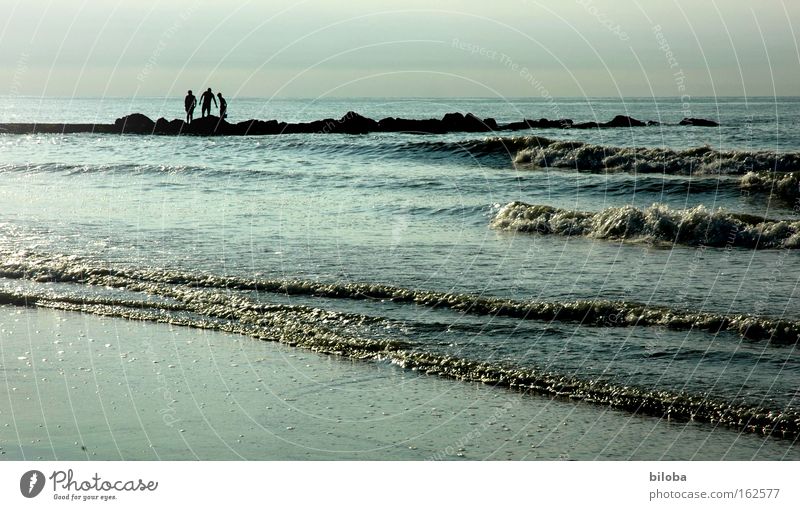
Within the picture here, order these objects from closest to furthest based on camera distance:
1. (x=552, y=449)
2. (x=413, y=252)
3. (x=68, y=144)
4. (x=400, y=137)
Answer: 1. (x=552, y=449)
2. (x=413, y=252)
3. (x=400, y=137)
4. (x=68, y=144)

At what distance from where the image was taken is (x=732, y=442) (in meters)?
8.32

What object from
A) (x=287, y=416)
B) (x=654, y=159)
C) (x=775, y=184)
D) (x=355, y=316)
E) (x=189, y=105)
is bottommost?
(x=287, y=416)

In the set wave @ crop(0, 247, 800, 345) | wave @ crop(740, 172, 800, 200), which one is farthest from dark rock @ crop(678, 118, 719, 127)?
wave @ crop(0, 247, 800, 345)

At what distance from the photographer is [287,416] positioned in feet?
29.1

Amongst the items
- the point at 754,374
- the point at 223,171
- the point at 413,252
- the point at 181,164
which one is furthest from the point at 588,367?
the point at 181,164

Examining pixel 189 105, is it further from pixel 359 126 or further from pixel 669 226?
pixel 669 226

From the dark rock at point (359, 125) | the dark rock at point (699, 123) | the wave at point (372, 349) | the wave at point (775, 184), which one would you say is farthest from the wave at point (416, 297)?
the dark rock at point (699, 123)

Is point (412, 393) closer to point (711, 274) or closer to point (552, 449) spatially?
point (552, 449)

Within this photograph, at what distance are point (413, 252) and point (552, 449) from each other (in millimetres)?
8933

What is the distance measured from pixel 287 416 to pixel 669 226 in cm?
1229

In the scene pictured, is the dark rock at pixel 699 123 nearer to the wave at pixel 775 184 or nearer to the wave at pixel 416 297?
the wave at pixel 775 184
